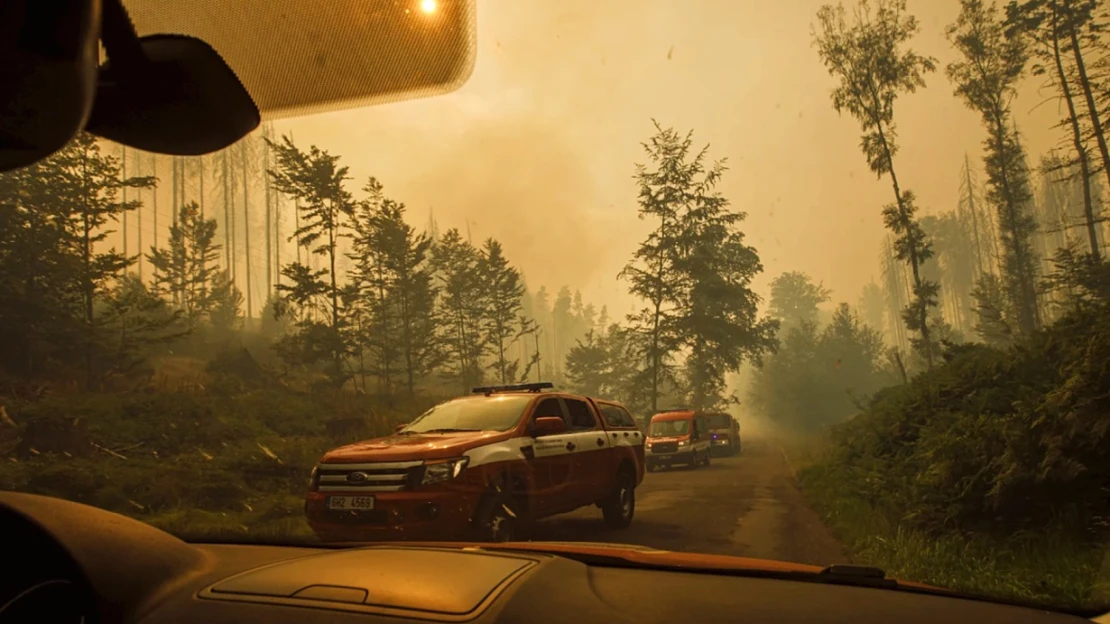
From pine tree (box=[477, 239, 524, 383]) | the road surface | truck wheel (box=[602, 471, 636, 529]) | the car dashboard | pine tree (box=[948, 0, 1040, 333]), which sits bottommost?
the road surface

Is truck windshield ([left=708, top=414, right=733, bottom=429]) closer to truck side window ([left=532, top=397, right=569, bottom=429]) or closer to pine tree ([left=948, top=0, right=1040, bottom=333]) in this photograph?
pine tree ([left=948, top=0, right=1040, bottom=333])

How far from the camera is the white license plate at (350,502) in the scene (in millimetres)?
6727

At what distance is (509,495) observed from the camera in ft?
24.1

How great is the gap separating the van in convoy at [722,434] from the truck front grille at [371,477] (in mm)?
23652

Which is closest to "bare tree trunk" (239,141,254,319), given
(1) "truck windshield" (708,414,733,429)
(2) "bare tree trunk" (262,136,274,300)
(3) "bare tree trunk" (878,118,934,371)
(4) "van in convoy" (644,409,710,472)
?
(2) "bare tree trunk" (262,136,274,300)

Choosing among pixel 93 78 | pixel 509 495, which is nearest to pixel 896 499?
pixel 509 495

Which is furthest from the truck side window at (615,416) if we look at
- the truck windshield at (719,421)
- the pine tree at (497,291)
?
the pine tree at (497,291)

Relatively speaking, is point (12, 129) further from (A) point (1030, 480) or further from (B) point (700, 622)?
(A) point (1030, 480)

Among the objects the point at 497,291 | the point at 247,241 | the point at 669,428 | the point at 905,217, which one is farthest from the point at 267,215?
the point at 905,217

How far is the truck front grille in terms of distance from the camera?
6.67 meters

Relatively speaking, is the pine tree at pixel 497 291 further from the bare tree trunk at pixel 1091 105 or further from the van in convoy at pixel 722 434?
the bare tree trunk at pixel 1091 105

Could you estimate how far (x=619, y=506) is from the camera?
32.0ft

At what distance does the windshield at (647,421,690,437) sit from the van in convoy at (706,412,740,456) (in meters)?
3.57

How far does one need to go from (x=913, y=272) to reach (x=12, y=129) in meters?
30.7
